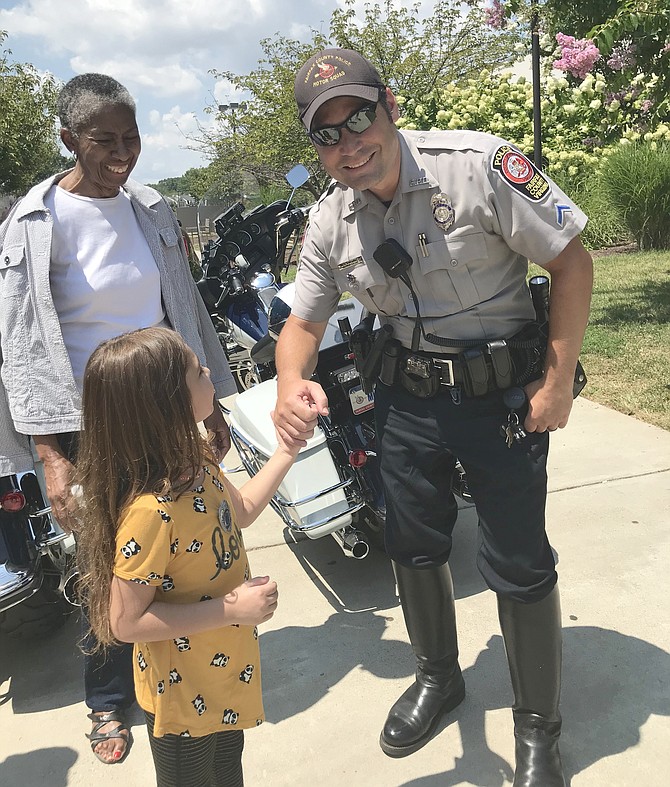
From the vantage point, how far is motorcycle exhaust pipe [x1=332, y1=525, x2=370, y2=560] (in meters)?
2.76

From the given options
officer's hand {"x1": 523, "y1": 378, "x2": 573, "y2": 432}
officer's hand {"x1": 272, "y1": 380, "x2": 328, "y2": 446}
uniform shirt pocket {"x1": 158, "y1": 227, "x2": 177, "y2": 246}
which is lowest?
officer's hand {"x1": 523, "y1": 378, "x2": 573, "y2": 432}

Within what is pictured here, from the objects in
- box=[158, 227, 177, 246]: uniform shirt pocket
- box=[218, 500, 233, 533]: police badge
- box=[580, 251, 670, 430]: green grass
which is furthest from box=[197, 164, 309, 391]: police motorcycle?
box=[218, 500, 233, 533]: police badge

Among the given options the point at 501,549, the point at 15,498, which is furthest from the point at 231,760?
the point at 15,498

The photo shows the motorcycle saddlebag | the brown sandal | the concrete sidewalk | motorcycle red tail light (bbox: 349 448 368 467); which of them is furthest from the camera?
motorcycle red tail light (bbox: 349 448 368 467)

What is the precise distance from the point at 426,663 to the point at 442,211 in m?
1.37

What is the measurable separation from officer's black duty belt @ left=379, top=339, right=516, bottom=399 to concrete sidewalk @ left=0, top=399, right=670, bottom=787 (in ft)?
3.54

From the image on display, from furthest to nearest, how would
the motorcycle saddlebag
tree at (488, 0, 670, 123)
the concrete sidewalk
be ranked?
tree at (488, 0, 670, 123), the motorcycle saddlebag, the concrete sidewalk

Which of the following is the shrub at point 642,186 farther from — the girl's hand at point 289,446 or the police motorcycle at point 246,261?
the girl's hand at point 289,446

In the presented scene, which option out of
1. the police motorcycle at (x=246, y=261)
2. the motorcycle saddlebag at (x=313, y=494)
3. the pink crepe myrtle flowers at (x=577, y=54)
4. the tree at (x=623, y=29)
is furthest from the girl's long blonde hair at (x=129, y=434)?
the pink crepe myrtle flowers at (x=577, y=54)

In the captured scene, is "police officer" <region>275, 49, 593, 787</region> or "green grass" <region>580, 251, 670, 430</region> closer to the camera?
"police officer" <region>275, 49, 593, 787</region>

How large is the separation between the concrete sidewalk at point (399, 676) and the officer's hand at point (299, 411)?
103 centimetres

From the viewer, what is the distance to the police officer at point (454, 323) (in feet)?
5.84

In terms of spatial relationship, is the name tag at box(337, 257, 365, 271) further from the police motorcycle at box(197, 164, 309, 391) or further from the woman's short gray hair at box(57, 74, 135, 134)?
the police motorcycle at box(197, 164, 309, 391)

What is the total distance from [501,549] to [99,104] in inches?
64.2
